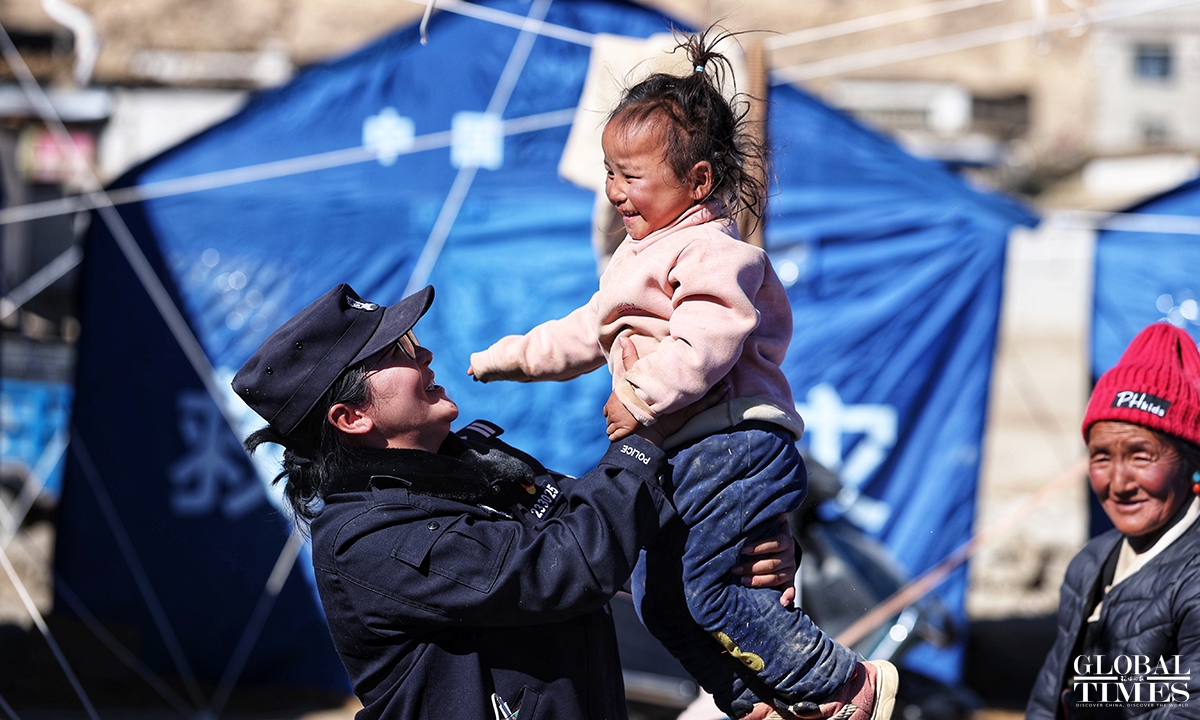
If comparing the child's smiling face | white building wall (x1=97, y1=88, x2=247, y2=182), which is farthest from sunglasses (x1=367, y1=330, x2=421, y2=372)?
white building wall (x1=97, y1=88, x2=247, y2=182)

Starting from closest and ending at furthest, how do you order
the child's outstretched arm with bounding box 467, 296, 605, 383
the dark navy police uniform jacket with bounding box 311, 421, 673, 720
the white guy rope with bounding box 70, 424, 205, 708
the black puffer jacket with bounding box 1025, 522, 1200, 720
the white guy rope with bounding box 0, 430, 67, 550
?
the dark navy police uniform jacket with bounding box 311, 421, 673, 720 → the child's outstretched arm with bounding box 467, 296, 605, 383 → the black puffer jacket with bounding box 1025, 522, 1200, 720 → the white guy rope with bounding box 70, 424, 205, 708 → the white guy rope with bounding box 0, 430, 67, 550

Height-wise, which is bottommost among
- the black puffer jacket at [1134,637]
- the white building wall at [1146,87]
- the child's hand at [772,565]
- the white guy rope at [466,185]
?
the black puffer jacket at [1134,637]

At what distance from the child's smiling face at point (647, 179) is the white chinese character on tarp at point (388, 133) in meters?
3.15

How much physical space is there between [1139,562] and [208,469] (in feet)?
12.4

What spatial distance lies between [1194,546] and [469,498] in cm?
140

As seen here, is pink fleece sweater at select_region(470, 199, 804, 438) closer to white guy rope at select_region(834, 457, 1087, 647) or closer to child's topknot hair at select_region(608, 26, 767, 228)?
child's topknot hair at select_region(608, 26, 767, 228)

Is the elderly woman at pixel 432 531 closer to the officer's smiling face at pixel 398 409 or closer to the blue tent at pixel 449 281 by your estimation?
the officer's smiling face at pixel 398 409

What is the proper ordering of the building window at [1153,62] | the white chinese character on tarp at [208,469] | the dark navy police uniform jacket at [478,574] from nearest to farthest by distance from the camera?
the dark navy police uniform jacket at [478,574], the white chinese character on tarp at [208,469], the building window at [1153,62]

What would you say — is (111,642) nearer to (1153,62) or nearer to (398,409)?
(398,409)

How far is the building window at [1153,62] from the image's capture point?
93.6ft

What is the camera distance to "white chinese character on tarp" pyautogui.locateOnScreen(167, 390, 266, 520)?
463cm

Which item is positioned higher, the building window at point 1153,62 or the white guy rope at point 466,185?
the building window at point 1153,62

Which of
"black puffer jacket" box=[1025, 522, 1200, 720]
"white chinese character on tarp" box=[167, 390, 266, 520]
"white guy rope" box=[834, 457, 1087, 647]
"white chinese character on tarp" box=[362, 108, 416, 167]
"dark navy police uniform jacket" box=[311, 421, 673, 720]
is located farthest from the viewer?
"white chinese character on tarp" box=[167, 390, 266, 520]

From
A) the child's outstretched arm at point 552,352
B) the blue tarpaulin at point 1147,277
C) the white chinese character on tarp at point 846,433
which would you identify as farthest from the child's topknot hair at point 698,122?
the blue tarpaulin at point 1147,277
